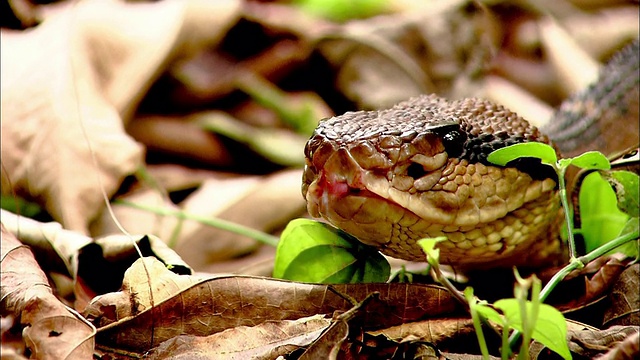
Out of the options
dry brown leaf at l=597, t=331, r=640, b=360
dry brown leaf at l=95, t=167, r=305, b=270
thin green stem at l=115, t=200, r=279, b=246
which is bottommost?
dry brown leaf at l=95, t=167, r=305, b=270

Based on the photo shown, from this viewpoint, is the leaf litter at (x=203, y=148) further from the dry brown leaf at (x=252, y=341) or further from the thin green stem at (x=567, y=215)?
the thin green stem at (x=567, y=215)

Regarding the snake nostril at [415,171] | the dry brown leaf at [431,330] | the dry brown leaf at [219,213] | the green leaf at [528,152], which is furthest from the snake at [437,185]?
the dry brown leaf at [219,213]

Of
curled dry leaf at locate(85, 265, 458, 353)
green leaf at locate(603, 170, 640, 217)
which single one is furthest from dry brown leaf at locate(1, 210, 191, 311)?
green leaf at locate(603, 170, 640, 217)

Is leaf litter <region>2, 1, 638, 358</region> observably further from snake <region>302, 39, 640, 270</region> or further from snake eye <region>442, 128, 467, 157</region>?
snake eye <region>442, 128, 467, 157</region>

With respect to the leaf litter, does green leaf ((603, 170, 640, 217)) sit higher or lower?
higher

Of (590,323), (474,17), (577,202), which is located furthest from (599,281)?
(474,17)

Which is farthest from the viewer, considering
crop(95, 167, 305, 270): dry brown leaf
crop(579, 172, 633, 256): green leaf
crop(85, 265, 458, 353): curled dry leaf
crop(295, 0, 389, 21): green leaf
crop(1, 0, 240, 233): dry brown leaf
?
crop(295, 0, 389, 21): green leaf

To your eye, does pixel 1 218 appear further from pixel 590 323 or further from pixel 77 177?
pixel 590 323
